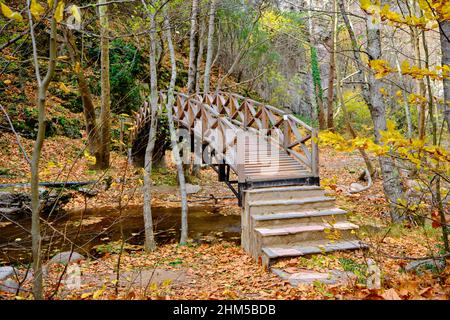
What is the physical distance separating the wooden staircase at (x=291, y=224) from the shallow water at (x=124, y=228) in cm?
189

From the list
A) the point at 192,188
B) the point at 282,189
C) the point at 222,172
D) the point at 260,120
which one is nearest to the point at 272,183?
the point at 282,189

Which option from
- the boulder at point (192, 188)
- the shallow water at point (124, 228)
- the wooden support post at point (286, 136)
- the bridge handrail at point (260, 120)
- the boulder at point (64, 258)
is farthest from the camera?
the boulder at point (192, 188)

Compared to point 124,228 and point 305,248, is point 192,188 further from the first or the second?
point 305,248

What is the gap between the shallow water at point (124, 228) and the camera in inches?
310

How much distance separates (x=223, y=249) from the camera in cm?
743

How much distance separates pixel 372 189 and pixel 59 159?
41.7 ft

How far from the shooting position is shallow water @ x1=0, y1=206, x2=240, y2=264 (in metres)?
7.87

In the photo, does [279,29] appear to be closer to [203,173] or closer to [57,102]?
[203,173]

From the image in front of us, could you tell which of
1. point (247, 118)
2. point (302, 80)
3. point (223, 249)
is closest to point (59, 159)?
point (247, 118)


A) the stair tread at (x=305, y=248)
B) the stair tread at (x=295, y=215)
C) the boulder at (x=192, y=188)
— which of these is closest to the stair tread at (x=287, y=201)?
the stair tread at (x=295, y=215)

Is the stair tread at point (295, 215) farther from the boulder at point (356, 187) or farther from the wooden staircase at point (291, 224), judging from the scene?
the boulder at point (356, 187)

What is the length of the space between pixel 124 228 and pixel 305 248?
5.66 metres

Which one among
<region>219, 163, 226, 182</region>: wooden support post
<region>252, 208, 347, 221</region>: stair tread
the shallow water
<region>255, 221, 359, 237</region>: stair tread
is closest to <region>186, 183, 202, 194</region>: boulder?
the shallow water

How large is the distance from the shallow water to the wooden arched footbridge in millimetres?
1725
